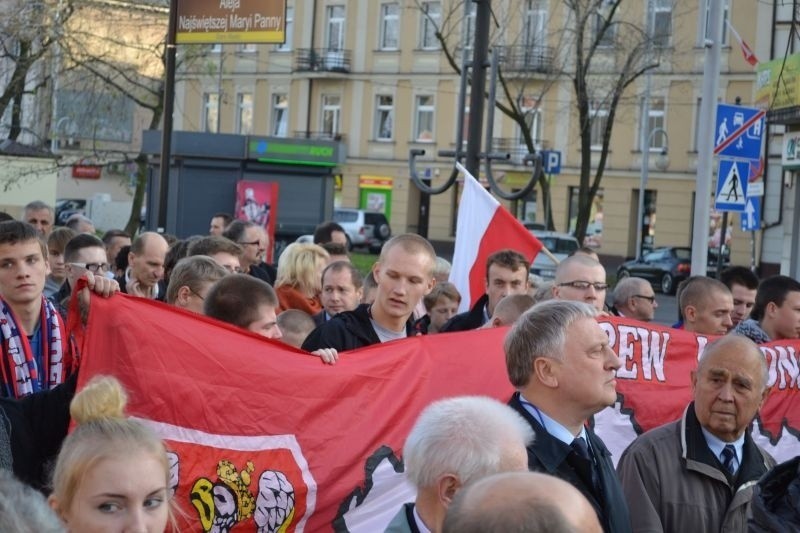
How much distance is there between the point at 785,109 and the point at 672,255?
58.1 ft

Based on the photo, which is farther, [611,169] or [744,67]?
[611,169]

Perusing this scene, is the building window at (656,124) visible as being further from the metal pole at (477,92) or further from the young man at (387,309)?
the young man at (387,309)

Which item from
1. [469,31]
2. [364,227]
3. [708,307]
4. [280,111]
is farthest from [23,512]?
[280,111]

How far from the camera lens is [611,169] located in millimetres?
51031

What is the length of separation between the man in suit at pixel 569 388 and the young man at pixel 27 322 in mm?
1792

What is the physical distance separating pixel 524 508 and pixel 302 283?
7091 millimetres

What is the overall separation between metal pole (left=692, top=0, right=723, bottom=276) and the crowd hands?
16.2ft

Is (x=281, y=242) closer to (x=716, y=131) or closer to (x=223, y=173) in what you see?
(x=223, y=173)

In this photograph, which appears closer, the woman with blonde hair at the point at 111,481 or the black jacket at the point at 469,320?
the woman with blonde hair at the point at 111,481

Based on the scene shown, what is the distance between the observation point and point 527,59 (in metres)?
43.3

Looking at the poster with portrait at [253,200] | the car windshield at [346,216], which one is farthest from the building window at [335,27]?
the poster with portrait at [253,200]

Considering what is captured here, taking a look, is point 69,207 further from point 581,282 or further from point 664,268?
point 581,282

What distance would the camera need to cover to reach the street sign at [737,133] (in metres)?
14.4

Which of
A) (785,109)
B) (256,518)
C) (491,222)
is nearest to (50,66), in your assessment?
(785,109)
